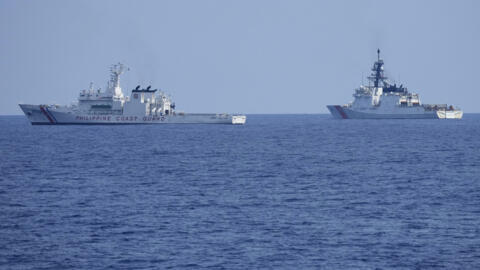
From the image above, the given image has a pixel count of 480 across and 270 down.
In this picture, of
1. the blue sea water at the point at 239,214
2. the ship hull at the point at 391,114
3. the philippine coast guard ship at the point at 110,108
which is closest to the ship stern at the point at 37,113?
the philippine coast guard ship at the point at 110,108

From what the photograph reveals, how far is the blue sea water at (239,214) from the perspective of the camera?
2309cm

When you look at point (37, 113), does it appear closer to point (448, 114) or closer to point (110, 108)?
point (110, 108)

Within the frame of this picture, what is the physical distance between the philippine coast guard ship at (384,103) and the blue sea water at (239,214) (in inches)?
4081

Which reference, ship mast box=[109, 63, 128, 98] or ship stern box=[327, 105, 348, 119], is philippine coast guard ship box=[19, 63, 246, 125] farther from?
ship stern box=[327, 105, 348, 119]

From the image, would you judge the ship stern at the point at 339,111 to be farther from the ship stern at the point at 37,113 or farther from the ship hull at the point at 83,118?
the ship stern at the point at 37,113

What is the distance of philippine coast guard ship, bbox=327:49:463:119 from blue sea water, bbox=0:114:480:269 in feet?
340

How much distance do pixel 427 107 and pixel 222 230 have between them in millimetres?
143984

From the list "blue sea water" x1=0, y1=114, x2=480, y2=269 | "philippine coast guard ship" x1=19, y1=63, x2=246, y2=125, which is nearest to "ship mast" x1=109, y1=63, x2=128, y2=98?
"philippine coast guard ship" x1=19, y1=63, x2=246, y2=125

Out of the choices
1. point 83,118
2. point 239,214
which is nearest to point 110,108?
point 83,118

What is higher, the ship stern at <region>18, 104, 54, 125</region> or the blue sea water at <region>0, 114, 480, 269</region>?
the ship stern at <region>18, 104, 54, 125</region>

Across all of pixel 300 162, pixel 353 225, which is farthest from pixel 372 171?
pixel 353 225

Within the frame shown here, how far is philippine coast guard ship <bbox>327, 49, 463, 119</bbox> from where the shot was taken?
159 metres

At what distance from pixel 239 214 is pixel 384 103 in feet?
437

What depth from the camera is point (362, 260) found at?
74.5 feet
